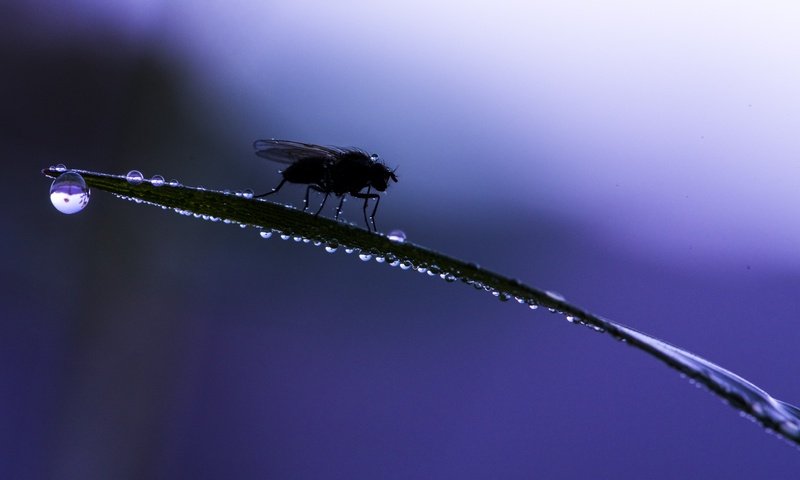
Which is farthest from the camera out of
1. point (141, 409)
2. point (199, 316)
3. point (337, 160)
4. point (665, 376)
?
point (199, 316)

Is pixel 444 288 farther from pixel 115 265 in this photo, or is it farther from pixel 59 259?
pixel 59 259

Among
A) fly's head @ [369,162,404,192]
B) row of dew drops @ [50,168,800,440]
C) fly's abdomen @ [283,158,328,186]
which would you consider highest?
fly's head @ [369,162,404,192]

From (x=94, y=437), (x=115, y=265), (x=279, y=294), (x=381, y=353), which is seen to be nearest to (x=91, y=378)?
(x=94, y=437)

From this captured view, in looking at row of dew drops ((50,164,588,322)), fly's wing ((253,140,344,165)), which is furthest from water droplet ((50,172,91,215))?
fly's wing ((253,140,344,165))

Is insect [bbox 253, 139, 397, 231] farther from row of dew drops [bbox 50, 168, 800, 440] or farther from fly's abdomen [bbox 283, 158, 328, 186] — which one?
row of dew drops [bbox 50, 168, 800, 440]

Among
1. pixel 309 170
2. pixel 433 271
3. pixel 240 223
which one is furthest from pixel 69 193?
pixel 309 170

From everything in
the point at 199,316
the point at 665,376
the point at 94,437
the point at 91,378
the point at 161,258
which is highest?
the point at 665,376

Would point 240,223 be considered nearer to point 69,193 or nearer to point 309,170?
point 69,193
